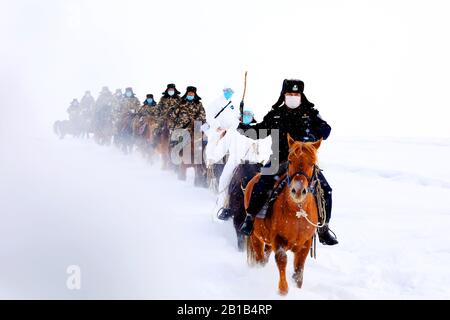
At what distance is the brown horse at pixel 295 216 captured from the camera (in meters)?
5.45

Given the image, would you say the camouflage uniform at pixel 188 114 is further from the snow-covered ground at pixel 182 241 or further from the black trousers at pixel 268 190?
the black trousers at pixel 268 190

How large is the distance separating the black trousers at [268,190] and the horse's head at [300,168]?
0.75 meters

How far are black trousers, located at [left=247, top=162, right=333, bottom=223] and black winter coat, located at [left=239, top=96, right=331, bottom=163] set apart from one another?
0.75 ft

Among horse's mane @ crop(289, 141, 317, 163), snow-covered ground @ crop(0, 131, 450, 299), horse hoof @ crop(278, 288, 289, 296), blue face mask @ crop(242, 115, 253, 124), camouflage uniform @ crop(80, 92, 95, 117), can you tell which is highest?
blue face mask @ crop(242, 115, 253, 124)

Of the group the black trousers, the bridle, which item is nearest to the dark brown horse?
the black trousers

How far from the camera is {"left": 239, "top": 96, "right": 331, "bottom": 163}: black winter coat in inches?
250

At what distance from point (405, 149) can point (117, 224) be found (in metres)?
17.3

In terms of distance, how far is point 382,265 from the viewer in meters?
7.43

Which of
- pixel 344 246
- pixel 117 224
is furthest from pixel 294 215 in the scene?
pixel 117 224

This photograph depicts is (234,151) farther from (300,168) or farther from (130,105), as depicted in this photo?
(130,105)

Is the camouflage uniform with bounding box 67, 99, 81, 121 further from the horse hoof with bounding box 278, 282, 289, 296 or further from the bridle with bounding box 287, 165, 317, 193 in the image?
the bridle with bounding box 287, 165, 317, 193

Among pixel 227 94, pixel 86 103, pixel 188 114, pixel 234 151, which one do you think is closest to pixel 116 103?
pixel 86 103

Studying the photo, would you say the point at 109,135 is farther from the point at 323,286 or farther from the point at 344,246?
the point at 323,286

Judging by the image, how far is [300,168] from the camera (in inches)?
214
